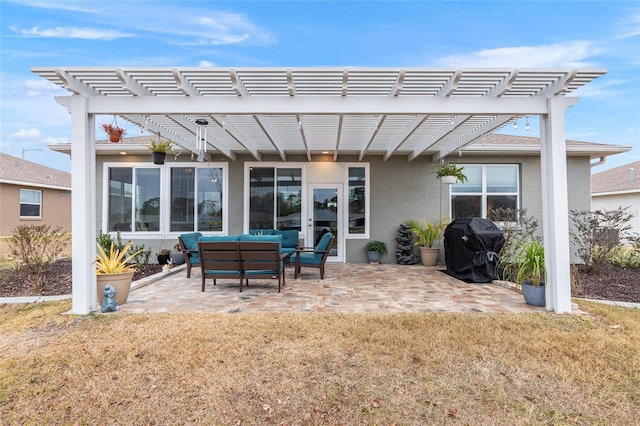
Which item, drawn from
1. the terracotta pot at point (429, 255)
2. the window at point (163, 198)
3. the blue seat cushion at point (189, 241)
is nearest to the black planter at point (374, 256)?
the terracotta pot at point (429, 255)

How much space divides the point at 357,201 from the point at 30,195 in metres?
15.7

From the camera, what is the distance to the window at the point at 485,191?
9016 mm

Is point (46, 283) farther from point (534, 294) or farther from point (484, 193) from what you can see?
point (484, 193)

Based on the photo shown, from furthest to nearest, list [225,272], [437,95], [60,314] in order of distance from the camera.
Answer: [225,272]
[437,95]
[60,314]

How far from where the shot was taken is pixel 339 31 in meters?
9.12

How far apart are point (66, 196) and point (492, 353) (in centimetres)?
2056

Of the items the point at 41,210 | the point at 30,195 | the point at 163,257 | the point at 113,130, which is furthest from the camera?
the point at 41,210

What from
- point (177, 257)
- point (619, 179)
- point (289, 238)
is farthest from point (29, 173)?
point (619, 179)

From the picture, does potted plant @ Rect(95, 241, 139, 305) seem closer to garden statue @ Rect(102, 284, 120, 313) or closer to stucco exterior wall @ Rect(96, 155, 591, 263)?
garden statue @ Rect(102, 284, 120, 313)

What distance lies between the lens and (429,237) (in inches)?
335

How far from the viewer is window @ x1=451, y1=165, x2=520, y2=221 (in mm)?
9016

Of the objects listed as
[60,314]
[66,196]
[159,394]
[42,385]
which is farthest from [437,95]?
[66,196]

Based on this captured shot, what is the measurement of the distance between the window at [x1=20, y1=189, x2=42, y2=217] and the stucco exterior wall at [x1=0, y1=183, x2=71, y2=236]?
14cm

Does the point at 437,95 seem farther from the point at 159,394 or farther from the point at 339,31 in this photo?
the point at 339,31
